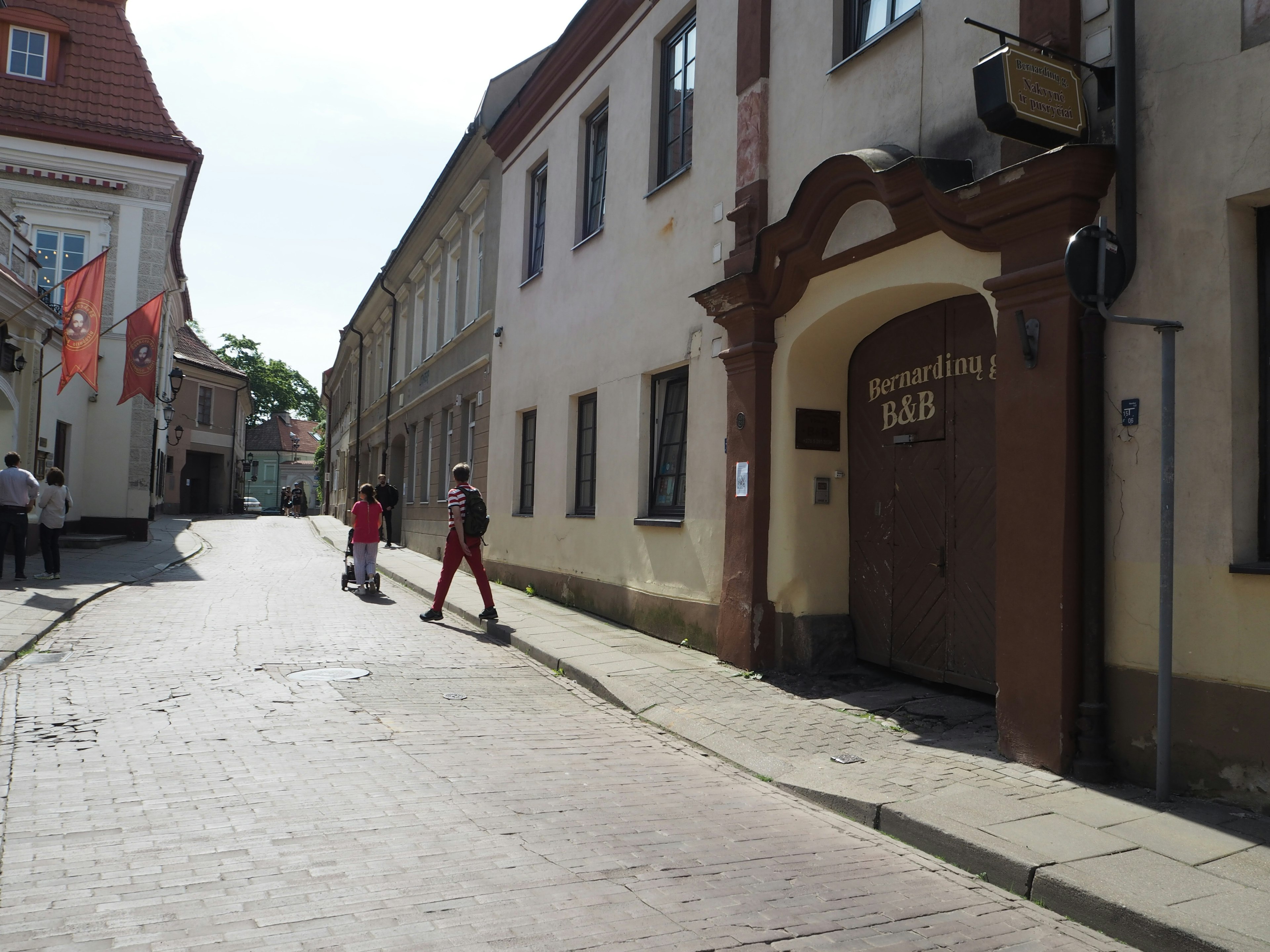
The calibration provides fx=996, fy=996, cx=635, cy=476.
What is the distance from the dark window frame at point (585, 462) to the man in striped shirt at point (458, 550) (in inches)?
65.0

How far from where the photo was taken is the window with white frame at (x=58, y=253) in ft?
70.3

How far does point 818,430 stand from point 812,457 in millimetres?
237

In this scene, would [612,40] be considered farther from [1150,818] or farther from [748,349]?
[1150,818]

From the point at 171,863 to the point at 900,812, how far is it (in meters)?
3.13

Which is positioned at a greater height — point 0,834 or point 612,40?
point 612,40

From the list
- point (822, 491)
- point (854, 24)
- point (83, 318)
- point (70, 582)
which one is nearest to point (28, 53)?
point (83, 318)

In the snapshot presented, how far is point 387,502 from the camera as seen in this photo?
23000 mm

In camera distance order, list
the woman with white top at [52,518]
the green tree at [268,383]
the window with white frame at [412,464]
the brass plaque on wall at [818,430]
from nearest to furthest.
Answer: the brass plaque on wall at [818,430] → the woman with white top at [52,518] → the window with white frame at [412,464] → the green tree at [268,383]

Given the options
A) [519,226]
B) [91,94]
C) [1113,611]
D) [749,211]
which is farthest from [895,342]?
[91,94]

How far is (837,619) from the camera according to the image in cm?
829

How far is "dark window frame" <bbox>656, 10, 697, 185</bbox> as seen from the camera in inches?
413

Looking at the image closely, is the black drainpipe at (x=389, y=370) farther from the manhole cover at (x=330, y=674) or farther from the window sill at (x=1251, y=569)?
the window sill at (x=1251, y=569)

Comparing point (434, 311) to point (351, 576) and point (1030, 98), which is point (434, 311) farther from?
point (1030, 98)

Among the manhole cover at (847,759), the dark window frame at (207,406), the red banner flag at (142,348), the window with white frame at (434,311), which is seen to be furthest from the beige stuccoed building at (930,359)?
the dark window frame at (207,406)
